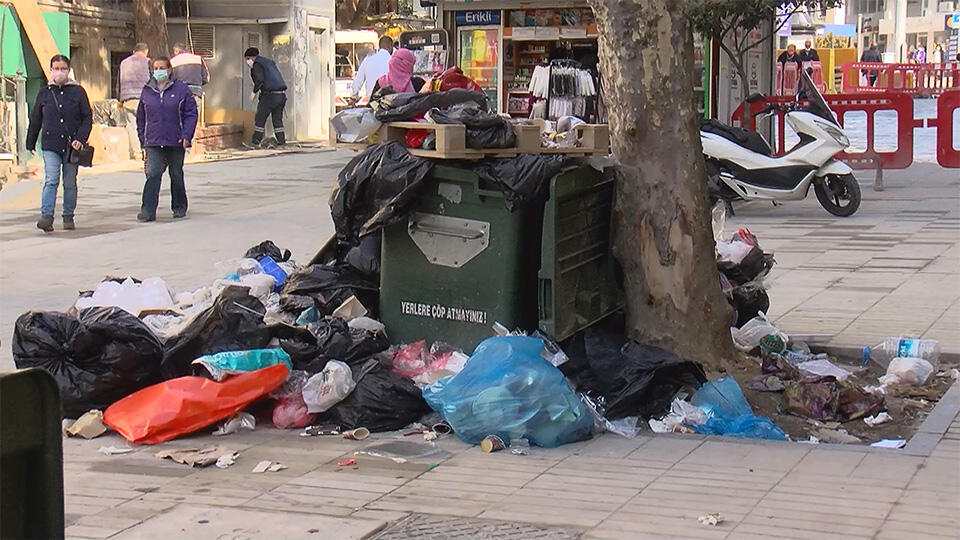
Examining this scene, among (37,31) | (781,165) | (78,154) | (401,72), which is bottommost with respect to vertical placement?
(781,165)

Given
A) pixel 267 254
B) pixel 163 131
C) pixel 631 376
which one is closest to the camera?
pixel 631 376

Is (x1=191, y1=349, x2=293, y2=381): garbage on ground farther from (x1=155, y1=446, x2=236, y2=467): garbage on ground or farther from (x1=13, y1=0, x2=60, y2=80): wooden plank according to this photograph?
(x1=13, y1=0, x2=60, y2=80): wooden plank

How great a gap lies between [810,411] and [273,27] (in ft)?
67.8

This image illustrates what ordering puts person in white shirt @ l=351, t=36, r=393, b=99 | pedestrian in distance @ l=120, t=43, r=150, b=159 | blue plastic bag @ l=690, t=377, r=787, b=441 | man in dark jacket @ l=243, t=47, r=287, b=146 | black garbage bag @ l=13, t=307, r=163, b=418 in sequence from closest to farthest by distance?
blue plastic bag @ l=690, t=377, r=787, b=441 < black garbage bag @ l=13, t=307, r=163, b=418 < person in white shirt @ l=351, t=36, r=393, b=99 < pedestrian in distance @ l=120, t=43, r=150, b=159 < man in dark jacket @ l=243, t=47, r=287, b=146

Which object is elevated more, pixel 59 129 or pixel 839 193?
pixel 59 129

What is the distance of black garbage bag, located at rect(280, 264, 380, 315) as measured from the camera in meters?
6.91

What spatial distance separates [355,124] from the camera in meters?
6.79

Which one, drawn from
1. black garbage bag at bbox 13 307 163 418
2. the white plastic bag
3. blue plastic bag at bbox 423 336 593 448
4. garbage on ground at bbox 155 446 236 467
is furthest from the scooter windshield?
garbage on ground at bbox 155 446 236 467

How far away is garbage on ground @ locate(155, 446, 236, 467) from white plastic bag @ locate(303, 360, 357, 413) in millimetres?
530

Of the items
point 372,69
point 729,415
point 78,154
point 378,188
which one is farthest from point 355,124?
point 372,69

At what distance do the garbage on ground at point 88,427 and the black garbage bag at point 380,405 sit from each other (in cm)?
100

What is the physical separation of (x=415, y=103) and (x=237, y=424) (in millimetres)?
1864

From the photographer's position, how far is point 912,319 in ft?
27.1

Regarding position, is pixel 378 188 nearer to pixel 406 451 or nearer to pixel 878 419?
pixel 406 451
